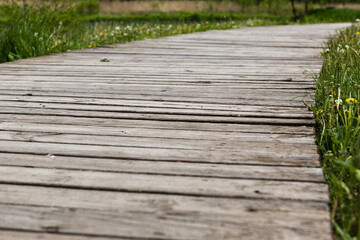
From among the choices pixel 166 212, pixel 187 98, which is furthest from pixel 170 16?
pixel 166 212

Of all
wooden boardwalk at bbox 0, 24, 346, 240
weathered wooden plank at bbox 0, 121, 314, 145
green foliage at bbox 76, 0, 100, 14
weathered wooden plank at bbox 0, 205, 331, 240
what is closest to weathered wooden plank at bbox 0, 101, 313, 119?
wooden boardwalk at bbox 0, 24, 346, 240

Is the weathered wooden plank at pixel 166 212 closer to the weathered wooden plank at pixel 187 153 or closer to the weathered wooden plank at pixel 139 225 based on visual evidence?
the weathered wooden plank at pixel 139 225

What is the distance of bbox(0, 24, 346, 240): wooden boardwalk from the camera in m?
1.68

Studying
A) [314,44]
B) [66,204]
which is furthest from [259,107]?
[314,44]

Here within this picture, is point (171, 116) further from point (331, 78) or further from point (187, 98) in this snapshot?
point (331, 78)

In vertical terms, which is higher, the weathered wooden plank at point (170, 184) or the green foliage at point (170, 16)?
the weathered wooden plank at point (170, 184)

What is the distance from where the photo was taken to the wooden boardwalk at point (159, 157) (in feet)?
5.51

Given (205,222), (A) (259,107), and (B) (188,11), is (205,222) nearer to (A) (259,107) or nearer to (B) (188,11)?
(A) (259,107)

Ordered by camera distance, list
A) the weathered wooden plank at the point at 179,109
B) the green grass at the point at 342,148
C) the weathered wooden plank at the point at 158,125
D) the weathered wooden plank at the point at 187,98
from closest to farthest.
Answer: the green grass at the point at 342,148 → the weathered wooden plank at the point at 158,125 → the weathered wooden plank at the point at 179,109 → the weathered wooden plank at the point at 187,98

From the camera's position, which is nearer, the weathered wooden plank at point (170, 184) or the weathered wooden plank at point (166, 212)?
the weathered wooden plank at point (166, 212)

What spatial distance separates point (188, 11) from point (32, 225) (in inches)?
947

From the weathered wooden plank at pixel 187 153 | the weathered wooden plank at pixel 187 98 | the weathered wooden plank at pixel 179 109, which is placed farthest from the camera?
the weathered wooden plank at pixel 187 98

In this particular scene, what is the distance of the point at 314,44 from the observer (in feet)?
22.1

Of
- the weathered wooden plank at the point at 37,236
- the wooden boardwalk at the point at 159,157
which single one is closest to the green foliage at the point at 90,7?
the wooden boardwalk at the point at 159,157
